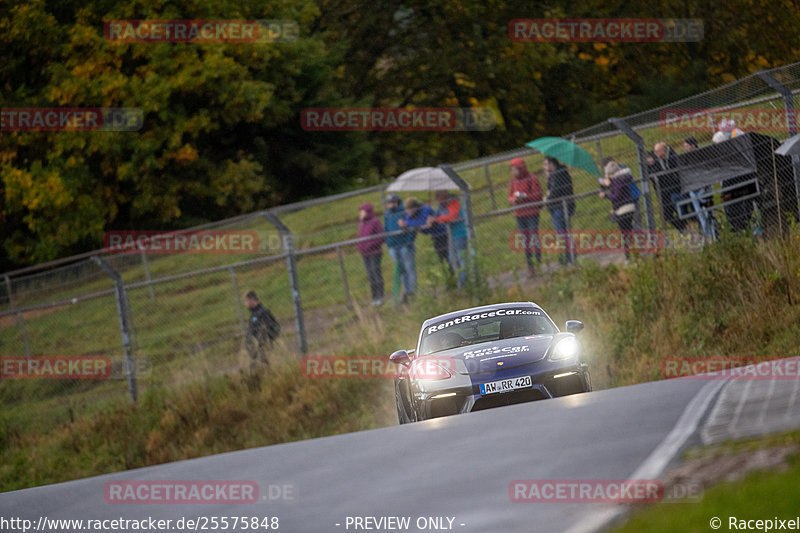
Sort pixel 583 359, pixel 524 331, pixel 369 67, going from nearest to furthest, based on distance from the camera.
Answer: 1. pixel 583 359
2. pixel 524 331
3. pixel 369 67

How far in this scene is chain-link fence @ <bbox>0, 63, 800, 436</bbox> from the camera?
47.3 feet

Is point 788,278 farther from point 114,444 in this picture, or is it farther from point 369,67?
point 369,67

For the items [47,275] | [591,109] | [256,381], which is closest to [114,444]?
[256,381]

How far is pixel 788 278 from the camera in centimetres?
1291

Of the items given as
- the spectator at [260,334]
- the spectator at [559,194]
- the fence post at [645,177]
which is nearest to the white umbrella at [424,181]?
the spectator at [559,194]

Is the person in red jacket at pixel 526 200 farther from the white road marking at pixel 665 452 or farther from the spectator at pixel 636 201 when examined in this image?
the white road marking at pixel 665 452

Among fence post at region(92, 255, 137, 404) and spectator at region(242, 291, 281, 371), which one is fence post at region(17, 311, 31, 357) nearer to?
fence post at region(92, 255, 137, 404)

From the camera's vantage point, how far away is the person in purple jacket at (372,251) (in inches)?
720

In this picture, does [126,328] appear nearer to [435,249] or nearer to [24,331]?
[24,331]

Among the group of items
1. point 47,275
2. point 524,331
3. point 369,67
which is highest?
point 369,67

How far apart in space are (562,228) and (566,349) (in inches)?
296

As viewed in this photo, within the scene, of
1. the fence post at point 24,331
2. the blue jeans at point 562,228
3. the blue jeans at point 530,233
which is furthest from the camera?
the fence post at point 24,331

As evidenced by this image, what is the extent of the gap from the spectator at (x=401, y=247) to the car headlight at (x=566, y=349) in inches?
304

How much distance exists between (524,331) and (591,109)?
104 feet
